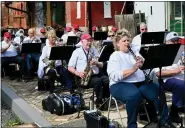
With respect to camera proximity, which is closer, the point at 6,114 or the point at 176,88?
the point at 176,88

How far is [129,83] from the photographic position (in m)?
5.06

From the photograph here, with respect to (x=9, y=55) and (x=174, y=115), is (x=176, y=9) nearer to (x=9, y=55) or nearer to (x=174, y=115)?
(x=9, y=55)

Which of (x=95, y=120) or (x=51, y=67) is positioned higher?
(x=51, y=67)

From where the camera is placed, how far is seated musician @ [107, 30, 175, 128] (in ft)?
15.9

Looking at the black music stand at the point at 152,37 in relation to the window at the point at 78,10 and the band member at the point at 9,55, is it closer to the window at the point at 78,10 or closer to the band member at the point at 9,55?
the band member at the point at 9,55

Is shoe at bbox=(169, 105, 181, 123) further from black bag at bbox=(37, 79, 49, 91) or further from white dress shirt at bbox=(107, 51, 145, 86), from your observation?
black bag at bbox=(37, 79, 49, 91)

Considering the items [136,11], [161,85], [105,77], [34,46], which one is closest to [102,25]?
[136,11]

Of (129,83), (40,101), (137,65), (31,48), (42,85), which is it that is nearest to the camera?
(137,65)

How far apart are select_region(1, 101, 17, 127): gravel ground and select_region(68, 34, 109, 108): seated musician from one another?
4.68 feet

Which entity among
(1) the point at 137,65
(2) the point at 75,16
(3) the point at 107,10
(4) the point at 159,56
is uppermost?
(3) the point at 107,10

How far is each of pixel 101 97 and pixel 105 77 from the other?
0.33 metres

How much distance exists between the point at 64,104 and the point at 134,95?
1.93m

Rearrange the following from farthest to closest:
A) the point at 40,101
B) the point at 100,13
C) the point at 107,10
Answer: the point at 107,10, the point at 100,13, the point at 40,101

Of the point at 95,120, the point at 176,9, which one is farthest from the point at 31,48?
the point at 176,9
